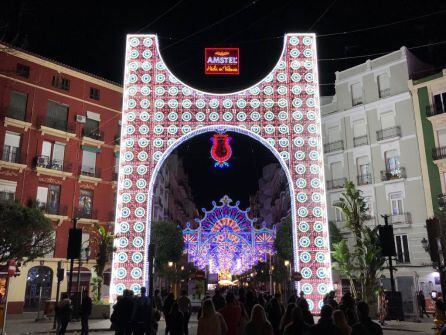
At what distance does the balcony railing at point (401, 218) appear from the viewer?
97.9 ft

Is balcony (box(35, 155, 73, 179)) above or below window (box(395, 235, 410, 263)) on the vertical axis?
above

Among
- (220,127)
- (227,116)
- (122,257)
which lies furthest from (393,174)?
(122,257)

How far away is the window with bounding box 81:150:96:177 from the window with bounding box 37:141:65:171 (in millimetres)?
1868

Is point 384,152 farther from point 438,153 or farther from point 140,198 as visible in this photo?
point 140,198

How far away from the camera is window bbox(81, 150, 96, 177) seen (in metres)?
35.4

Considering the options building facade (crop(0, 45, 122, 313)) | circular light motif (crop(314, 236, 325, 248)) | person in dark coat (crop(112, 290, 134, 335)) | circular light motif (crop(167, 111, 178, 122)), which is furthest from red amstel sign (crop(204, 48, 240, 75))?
person in dark coat (crop(112, 290, 134, 335))

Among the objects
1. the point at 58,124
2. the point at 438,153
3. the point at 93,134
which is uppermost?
the point at 58,124

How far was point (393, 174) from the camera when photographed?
31.4 metres

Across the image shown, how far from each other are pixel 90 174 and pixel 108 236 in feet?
40.4

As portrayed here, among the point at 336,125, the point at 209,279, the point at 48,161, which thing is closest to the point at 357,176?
the point at 336,125

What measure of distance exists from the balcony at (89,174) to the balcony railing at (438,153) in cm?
2525

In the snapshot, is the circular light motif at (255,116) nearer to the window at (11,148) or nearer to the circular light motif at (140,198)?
the circular light motif at (140,198)

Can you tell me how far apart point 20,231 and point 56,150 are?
1103cm

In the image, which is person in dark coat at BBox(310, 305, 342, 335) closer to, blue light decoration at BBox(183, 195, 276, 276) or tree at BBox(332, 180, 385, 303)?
tree at BBox(332, 180, 385, 303)
